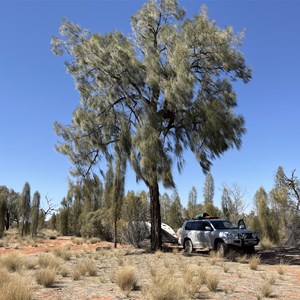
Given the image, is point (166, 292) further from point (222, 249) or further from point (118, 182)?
point (118, 182)

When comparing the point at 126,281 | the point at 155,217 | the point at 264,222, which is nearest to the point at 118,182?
the point at 155,217

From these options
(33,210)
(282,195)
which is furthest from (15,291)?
(33,210)

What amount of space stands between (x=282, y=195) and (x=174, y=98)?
20.1 meters

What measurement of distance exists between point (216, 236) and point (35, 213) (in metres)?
40.2

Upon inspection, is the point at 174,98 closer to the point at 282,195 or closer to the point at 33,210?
the point at 282,195

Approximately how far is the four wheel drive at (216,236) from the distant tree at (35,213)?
35187 mm

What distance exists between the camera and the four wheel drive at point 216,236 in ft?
57.6

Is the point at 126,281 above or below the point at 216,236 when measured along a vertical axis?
below

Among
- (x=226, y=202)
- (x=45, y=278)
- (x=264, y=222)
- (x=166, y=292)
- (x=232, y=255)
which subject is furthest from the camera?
(x=226, y=202)

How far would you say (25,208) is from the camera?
53.6m

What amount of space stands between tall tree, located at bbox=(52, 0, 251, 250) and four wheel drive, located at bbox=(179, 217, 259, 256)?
1.94 meters

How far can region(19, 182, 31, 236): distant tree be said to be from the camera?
5256 centimetres

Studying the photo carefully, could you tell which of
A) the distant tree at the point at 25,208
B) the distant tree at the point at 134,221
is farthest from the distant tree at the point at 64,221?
the distant tree at the point at 134,221

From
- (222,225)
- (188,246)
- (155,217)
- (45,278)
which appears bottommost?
(45,278)
